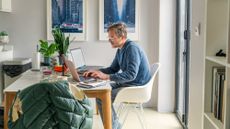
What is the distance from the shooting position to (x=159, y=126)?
4.37 metres

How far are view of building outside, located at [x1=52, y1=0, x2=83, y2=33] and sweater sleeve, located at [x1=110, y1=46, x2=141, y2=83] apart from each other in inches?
74.7

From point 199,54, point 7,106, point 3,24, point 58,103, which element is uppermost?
point 3,24

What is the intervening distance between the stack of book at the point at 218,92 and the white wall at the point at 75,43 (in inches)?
118

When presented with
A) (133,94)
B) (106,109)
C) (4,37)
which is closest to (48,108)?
(106,109)

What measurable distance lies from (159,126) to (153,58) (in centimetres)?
132

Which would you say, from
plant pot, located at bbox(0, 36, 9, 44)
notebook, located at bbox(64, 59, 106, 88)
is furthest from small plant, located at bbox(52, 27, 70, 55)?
plant pot, located at bbox(0, 36, 9, 44)

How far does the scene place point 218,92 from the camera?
7.27 ft

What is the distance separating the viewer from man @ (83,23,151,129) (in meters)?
3.53

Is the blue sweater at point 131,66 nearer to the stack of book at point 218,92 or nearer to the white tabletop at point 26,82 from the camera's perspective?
the white tabletop at point 26,82

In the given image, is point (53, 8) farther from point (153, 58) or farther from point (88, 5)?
point (153, 58)

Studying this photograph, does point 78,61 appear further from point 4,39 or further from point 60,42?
point 4,39

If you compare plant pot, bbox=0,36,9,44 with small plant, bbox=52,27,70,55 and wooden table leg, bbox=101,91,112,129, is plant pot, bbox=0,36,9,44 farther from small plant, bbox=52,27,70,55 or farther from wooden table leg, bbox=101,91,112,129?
wooden table leg, bbox=101,91,112,129

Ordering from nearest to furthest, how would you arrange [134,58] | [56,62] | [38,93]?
[38,93] < [134,58] < [56,62]

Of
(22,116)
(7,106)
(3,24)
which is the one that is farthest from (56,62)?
(22,116)
